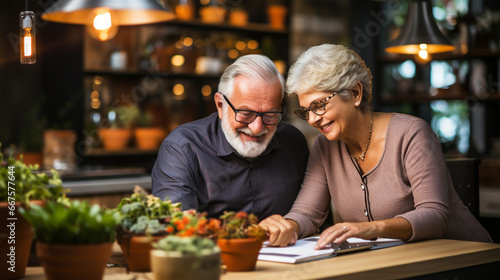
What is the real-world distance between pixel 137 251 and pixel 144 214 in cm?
11

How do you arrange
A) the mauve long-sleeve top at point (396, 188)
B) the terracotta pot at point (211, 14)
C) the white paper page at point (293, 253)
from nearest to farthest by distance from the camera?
the white paper page at point (293, 253) < the mauve long-sleeve top at point (396, 188) < the terracotta pot at point (211, 14)

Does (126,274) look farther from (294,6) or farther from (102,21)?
(294,6)

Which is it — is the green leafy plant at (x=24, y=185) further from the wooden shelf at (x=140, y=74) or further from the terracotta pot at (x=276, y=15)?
the terracotta pot at (x=276, y=15)

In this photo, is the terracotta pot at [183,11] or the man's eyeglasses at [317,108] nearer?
the man's eyeglasses at [317,108]

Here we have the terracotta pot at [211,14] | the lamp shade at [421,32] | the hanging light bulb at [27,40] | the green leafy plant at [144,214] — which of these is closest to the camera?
the green leafy plant at [144,214]

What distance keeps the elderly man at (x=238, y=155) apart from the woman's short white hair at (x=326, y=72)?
0.09 m

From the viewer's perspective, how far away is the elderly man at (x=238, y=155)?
2289 mm

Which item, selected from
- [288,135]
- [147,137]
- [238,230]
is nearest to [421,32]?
[288,135]

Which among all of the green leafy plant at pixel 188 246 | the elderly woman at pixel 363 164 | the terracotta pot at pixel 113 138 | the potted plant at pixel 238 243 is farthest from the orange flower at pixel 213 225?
the terracotta pot at pixel 113 138

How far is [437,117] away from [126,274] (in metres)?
5.24

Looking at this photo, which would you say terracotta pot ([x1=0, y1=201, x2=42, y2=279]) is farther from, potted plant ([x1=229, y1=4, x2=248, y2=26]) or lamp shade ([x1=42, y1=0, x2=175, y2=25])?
potted plant ([x1=229, y1=4, x2=248, y2=26])

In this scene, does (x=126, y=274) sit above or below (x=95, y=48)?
below

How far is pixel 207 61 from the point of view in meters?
5.82

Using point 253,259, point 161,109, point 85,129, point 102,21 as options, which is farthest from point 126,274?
point 161,109
